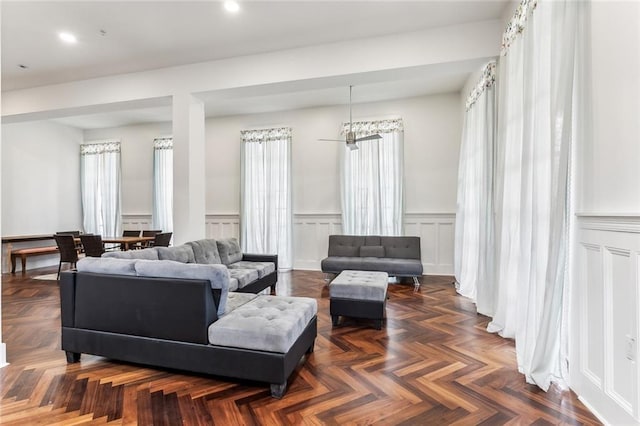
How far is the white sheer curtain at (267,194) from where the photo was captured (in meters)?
6.59

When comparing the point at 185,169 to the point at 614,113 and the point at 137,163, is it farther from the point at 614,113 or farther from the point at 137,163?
the point at 614,113

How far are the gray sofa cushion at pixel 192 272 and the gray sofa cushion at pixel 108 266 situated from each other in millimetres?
93

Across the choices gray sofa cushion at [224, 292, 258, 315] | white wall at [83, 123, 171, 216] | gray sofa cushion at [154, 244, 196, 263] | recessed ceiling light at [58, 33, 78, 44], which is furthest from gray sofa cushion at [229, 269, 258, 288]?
white wall at [83, 123, 171, 216]

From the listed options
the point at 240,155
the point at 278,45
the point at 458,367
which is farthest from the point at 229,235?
the point at 458,367

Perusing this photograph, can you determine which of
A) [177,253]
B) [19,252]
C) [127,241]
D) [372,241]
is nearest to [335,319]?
[177,253]

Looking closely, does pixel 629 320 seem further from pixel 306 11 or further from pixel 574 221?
pixel 306 11

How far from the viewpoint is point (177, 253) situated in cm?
373

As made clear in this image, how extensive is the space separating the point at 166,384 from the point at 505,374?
2510mm

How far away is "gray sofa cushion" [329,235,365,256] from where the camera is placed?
5809 millimetres

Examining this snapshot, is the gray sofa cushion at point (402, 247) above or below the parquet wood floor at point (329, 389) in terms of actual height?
above

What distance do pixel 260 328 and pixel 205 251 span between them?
244 cm

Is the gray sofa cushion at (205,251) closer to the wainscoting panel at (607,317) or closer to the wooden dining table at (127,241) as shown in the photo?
the wooden dining table at (127,241)

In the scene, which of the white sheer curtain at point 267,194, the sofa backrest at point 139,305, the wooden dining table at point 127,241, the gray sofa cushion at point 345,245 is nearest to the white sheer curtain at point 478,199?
the gray sofa cushion at point 345,245

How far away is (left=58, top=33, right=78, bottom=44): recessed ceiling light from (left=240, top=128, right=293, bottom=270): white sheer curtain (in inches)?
130
